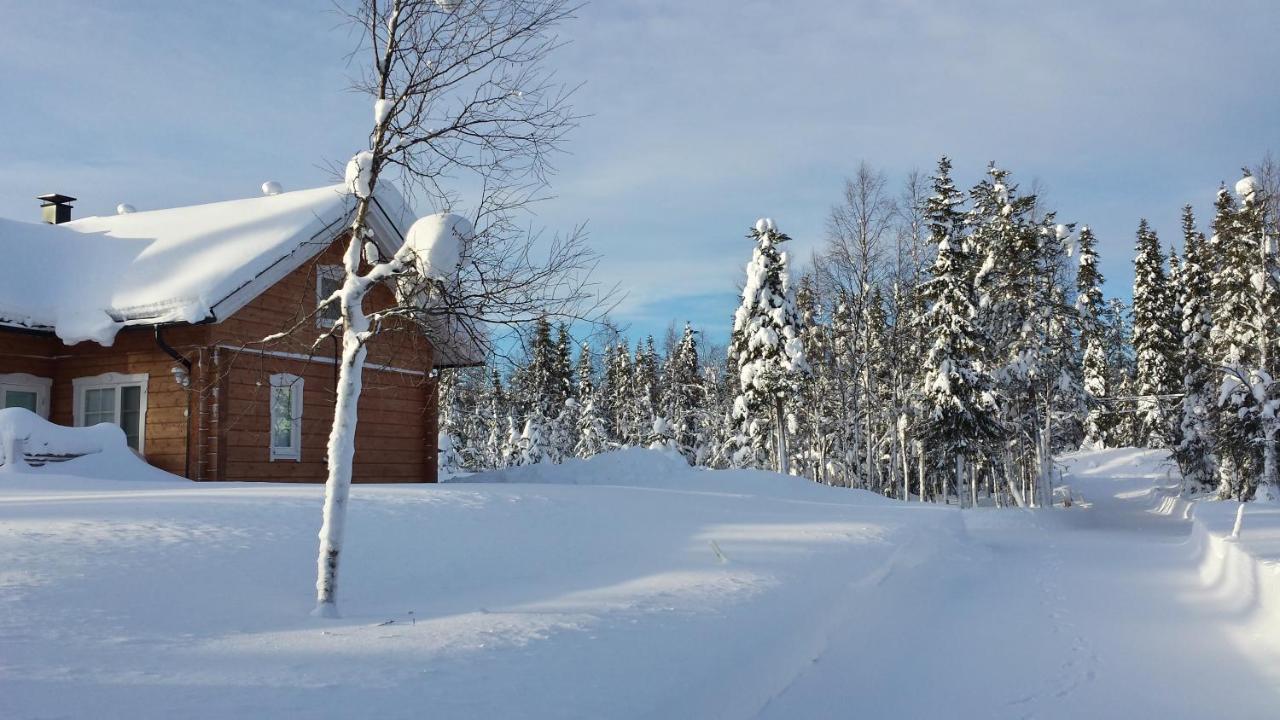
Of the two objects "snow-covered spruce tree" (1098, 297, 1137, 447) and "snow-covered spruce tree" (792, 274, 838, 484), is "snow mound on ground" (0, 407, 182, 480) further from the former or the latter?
"snow-covered spruce tree" (1098, 297, 1137, 447)

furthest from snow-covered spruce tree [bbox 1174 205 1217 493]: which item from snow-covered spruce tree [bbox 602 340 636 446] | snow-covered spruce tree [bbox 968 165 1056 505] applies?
snow-covered spruce tree [bbox 602 340 636 446]

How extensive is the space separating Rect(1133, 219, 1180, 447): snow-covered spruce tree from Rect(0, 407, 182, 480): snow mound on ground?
49.6 m

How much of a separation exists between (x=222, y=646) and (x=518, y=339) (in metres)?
3.51

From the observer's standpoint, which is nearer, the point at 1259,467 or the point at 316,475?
the point at 316,475

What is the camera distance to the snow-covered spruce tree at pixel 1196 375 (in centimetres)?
4081

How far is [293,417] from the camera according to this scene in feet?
56.7

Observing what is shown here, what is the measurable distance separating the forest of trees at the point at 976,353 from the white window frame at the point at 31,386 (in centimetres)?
1517

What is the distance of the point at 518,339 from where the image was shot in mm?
8172

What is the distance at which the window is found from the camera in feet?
→ 57.8

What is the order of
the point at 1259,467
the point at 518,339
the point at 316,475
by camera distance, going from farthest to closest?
the point at 1259,467 < the point at 316,475 < the point at 518,339

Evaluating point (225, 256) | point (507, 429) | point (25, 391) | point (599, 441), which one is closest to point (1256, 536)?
point (225, 256)

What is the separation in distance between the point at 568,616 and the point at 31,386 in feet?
49.6

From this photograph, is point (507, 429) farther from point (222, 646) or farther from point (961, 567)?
point (222, 646)

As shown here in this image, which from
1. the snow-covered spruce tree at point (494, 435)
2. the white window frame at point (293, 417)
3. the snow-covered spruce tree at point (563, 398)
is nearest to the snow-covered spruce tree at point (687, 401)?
the snow-covered spruce tree at point (563, 398)
